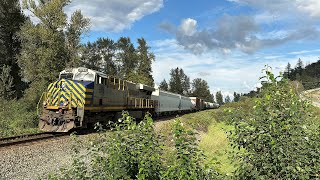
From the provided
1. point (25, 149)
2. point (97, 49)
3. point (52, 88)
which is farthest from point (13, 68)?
point (97, 49)

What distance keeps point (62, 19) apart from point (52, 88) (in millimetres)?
19671

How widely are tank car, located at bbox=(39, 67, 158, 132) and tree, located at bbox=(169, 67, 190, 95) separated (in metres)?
122

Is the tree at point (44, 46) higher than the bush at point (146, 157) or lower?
higher

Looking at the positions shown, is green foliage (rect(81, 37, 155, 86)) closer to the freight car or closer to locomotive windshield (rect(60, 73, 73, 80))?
the freight car

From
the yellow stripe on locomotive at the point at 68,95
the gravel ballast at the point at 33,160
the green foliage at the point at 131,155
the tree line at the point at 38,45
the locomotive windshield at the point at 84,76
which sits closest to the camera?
the green foliage at the point at 131,155

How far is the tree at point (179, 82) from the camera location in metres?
146

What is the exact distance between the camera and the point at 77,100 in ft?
63.0

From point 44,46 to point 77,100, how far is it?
2073 centimetres

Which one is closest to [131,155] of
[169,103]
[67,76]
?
[67,76]

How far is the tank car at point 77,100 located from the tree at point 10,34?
95.5 feet

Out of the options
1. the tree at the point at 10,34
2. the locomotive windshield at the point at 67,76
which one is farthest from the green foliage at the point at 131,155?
the tree at the point at 10,34

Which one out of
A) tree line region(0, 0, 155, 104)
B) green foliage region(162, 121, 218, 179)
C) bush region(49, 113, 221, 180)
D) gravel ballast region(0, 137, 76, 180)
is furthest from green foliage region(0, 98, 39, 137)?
green foliage region(162, 121, 218, 179)

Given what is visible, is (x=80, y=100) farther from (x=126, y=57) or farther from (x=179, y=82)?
(x=179, y=82)

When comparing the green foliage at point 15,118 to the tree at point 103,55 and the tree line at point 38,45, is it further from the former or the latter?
the tree at point 103,55
